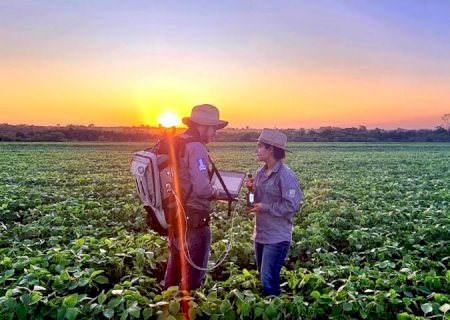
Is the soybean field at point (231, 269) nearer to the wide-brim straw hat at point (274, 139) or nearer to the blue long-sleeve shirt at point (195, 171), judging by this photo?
the blue long-sleeve shirt at point (195, 171)

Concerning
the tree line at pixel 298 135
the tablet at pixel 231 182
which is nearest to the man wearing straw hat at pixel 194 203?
the tablet at pixel 231 182

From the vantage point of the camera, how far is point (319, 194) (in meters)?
13.8

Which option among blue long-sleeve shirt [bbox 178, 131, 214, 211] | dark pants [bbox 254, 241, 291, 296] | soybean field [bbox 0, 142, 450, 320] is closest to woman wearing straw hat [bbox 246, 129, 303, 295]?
dark pants [bbox 254, 241, 291, 296]

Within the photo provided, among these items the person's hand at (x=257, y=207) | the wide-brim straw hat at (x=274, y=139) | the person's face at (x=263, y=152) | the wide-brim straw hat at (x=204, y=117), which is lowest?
the person's hand at (x=257, y=207)

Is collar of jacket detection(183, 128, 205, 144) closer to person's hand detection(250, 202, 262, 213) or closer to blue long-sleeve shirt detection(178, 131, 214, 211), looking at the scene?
blue long-sleeve shirt detection(178, 131, 214, 211)

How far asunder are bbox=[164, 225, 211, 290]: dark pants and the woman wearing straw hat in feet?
1.80

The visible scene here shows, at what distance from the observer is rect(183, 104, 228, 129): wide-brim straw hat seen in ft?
14.1

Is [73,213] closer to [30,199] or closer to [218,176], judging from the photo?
[30,199]

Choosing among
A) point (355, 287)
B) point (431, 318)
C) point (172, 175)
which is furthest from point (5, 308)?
point (431, 318)

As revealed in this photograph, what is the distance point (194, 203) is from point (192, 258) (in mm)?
587

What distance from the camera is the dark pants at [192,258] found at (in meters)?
4.62

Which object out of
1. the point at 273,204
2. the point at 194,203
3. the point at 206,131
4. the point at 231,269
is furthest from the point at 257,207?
the point at 231,269

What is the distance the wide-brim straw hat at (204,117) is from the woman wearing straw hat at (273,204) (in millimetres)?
551

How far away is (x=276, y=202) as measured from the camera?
4750 millimetres
